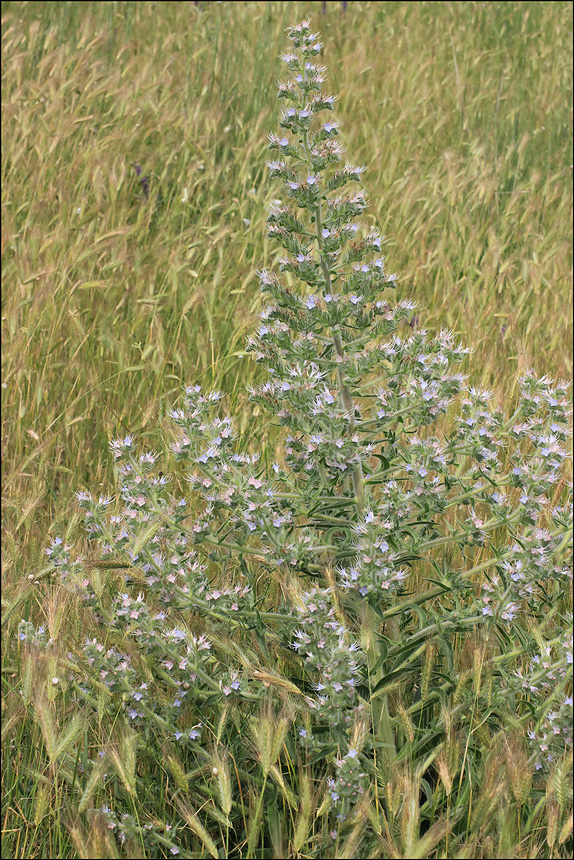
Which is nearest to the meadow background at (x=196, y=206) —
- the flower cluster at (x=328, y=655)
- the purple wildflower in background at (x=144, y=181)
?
the purple wildflower in background at (x=144, y=181)

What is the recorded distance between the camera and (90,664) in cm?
178

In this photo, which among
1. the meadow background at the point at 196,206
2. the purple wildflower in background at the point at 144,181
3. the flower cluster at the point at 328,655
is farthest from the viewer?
the purple wildflower in background at the point at 144,181

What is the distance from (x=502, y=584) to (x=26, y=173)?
10.4 ft

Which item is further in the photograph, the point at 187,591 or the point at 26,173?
the point at 26,173

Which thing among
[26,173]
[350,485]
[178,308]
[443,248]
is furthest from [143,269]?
[350,485]

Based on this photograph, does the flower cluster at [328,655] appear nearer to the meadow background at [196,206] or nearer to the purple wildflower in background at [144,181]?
the meadow background at [196,206]

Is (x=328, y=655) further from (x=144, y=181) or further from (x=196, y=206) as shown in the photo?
(x=144, y=181)

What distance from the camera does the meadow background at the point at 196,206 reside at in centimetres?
286

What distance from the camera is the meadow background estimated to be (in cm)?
286

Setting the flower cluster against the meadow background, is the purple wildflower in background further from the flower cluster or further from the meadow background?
the flower cluster

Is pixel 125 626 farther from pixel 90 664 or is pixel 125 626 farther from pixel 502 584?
pixel 502 584

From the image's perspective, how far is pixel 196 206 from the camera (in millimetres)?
4262

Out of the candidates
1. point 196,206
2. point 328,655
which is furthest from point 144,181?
point 328,655

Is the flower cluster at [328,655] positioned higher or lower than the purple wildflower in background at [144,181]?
lower
